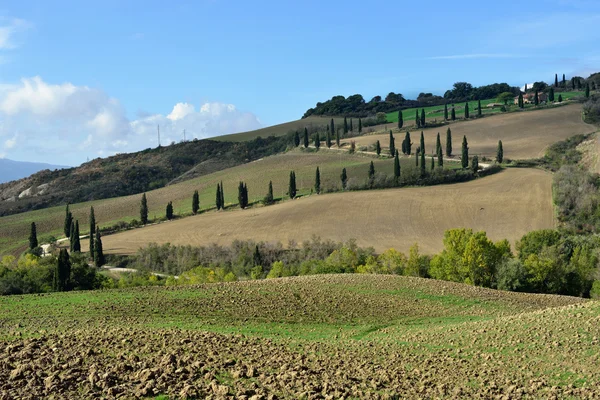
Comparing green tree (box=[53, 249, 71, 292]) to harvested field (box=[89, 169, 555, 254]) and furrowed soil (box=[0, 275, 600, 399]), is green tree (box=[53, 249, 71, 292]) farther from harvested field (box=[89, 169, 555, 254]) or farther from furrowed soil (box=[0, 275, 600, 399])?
harvested field (box=[89, 169, 555, 254])

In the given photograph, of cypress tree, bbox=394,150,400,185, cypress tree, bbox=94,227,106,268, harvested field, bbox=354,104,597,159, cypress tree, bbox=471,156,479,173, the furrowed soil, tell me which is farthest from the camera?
harvested field, bbox=354,104,597,159

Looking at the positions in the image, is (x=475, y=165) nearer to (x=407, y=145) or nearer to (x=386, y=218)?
(x=407, y=145)

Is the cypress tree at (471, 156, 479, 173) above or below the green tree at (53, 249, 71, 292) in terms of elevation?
above

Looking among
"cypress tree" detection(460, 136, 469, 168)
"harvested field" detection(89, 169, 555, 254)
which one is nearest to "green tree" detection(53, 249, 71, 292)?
"harvested field" detection(89, 169, 555, 254)

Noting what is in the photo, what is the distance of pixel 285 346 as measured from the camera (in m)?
20.7

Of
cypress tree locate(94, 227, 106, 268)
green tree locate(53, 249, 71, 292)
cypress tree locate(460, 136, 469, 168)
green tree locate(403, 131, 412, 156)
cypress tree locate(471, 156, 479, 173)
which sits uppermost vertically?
green tree locate(403, 131, 412, 156)

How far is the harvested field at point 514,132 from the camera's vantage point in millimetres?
133625

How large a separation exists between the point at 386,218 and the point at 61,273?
180 ft

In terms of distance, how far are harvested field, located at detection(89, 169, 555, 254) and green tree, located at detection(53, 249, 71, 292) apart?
36.5m

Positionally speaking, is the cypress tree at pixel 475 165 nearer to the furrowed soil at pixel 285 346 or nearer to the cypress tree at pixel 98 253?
the cypress tree at pixel 98 253

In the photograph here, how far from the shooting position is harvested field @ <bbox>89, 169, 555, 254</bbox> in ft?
280

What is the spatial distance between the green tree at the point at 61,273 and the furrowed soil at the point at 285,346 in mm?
14769

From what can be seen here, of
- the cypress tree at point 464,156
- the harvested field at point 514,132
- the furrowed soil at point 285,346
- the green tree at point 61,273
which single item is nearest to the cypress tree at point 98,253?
the green tree at point 61,273

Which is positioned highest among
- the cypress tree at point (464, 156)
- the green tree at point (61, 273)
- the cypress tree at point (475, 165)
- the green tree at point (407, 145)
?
the green tree at point (407, 145)
